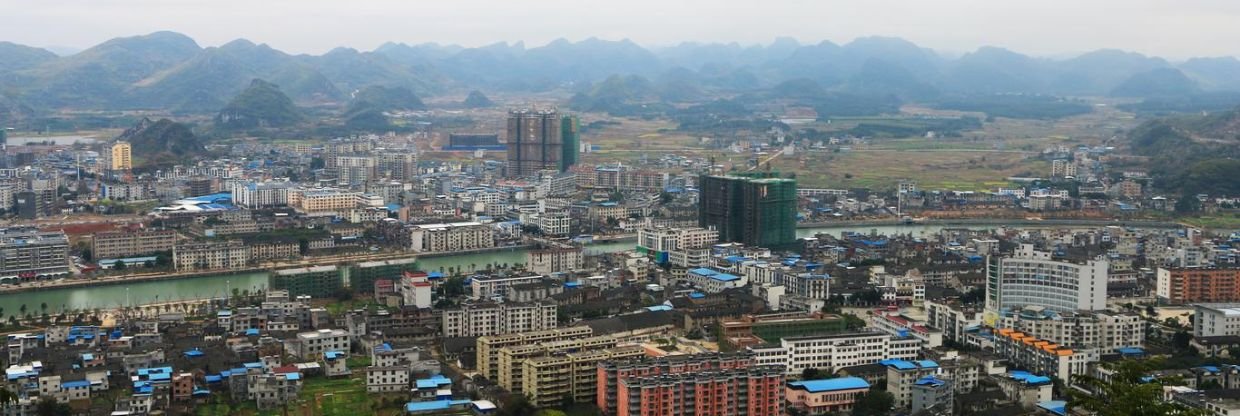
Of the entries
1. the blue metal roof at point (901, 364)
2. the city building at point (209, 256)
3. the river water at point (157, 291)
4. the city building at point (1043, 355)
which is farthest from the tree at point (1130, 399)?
the city building at point (209, 256)

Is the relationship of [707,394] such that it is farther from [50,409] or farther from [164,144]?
[164,144]

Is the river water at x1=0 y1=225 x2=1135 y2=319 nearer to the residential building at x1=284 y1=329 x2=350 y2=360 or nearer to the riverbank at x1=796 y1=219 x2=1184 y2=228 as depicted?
the residential building at x1=284 y1=329 x2=350 y2=360

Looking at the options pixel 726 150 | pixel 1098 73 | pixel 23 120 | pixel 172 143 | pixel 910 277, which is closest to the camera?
pixel 910 277

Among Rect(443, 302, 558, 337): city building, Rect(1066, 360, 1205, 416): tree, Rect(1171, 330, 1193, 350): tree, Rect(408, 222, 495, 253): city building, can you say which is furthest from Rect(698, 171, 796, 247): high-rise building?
Rect(1066, 360, 1205, 416): tree

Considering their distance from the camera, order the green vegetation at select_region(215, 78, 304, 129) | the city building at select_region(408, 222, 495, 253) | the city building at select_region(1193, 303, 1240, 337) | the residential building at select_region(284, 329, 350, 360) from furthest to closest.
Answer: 1. the green vegetation at select_region(215, 78, 304, 129)
2. the city building at select_region(408, 222, 495, 253)
3. the city building at select_region(1193, 303, 1240, 337)
4. the residential building at select_region(284, 329, 350, 360)

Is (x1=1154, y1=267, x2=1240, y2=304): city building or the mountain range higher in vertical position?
the mountain range

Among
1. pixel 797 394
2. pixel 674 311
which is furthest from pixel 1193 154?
pixel 797 394

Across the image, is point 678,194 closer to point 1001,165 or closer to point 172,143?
point 1001,165
